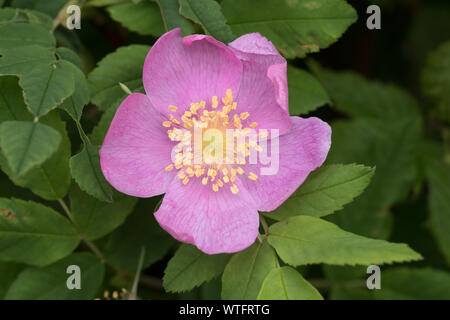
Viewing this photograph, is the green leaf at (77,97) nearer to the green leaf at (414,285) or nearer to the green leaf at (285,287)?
the green leaf at (285,287)

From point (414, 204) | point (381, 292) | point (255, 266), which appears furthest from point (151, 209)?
point (414, 204)

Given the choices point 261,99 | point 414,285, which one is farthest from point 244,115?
point 414,285

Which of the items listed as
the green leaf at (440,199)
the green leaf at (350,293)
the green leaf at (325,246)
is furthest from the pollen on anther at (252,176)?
the green leaf at (440,199)

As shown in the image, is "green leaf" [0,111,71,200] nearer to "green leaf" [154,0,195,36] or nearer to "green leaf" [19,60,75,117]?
"green leaf" [19,60,75,117]

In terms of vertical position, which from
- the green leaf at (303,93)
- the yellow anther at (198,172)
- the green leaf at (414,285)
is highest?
the green leaf at (303,93)

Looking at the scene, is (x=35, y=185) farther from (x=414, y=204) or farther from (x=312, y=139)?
(x=414, y=204)

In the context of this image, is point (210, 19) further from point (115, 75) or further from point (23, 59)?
point (23, 59)

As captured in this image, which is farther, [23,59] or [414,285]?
[414,285]
